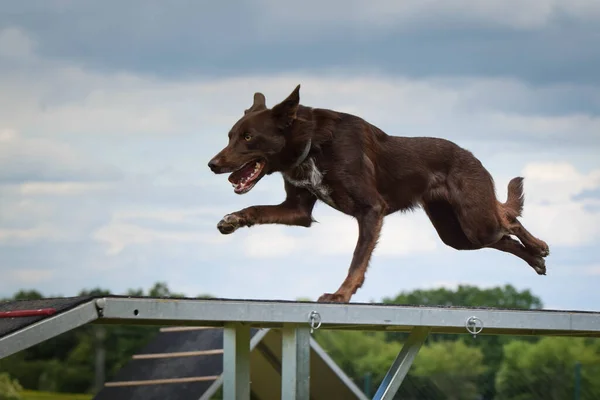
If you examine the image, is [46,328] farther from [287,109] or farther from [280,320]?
[287,109]

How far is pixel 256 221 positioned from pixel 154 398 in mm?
3459

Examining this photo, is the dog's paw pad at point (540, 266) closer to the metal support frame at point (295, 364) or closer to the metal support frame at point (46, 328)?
the metal support frame at point (295, 364)

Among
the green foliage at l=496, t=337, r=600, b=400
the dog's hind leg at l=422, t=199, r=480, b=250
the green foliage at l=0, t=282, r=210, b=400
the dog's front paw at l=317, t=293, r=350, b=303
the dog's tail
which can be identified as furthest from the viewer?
the green foliage at l=0, t=282, r=210, b=400

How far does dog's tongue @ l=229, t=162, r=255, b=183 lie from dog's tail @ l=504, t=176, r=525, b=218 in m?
2.07

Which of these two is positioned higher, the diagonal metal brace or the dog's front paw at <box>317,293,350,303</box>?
the dog's front paw at <box>317,293,350,303</box>

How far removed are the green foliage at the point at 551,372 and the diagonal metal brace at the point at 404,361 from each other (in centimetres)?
857

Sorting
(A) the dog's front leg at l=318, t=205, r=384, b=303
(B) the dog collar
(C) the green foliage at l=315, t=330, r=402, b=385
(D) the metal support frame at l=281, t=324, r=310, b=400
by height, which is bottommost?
(D) the metal support frame at l=281, t=324, r=310, b=400

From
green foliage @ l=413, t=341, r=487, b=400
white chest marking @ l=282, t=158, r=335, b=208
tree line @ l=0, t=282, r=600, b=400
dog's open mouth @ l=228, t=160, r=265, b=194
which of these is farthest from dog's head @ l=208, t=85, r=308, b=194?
green foliage @ l=413, t=341, r=487, b=400

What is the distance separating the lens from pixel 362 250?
612 centimetres

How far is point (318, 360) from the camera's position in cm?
902

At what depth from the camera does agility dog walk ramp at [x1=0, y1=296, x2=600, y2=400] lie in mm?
4590

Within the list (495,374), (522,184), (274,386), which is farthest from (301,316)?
(495,374)

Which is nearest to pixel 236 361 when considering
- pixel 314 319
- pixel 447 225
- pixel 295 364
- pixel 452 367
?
pixel 295 364

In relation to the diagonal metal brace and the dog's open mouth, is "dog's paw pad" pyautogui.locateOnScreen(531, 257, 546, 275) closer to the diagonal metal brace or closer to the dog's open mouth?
the diagonal metal brace
